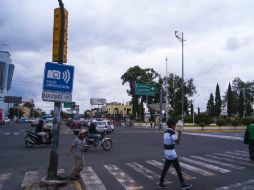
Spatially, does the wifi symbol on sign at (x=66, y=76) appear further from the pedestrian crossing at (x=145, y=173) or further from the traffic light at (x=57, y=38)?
the pedestrian crossing at (x=145, y=173)

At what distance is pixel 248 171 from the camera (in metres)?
13.4

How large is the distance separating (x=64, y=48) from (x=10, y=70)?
130411 millimetres

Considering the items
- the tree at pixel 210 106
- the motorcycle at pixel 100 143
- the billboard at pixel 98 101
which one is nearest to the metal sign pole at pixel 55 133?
the motorcycle at pixel 100 143

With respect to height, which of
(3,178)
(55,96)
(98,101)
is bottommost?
(3,178)

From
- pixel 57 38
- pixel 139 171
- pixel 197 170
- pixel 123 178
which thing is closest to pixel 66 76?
pixel 57 38

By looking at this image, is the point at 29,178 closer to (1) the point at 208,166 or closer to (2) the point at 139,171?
(2) the point at 139,171

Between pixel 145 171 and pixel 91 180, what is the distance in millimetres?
2446

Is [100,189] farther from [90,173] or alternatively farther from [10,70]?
[10,70]

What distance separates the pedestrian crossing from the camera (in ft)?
35.6

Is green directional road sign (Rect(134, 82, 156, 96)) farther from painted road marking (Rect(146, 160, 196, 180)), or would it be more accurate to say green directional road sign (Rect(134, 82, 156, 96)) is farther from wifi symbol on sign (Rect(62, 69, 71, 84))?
wifi symbol on sign (Rect(62, 69, 71, 84))

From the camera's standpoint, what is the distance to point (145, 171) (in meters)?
13.3

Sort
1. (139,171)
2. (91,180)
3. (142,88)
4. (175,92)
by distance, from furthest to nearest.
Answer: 1. (175,92)
2. (142,88)
3. (139,171)
4. (91,180)

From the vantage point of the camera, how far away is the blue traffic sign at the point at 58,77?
420 inches

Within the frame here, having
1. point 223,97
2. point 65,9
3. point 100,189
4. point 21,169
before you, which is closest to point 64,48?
point 65,9
